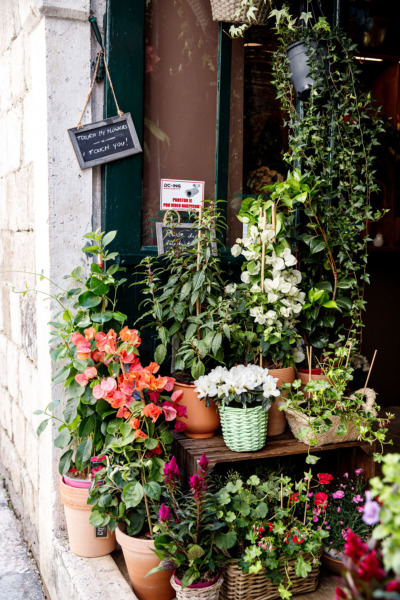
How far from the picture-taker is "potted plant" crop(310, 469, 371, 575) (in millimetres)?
2531

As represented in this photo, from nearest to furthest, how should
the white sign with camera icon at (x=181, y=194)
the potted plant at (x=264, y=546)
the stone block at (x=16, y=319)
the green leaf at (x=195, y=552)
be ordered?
the green leaf at (x=195, y=552), the potted plant at (x=264, y=546), the white sign with camera icon at (x=181, y=194), the stone block at (x=16, y=319)

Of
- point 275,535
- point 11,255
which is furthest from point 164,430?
point 11,255

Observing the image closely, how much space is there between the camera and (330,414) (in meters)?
2.49

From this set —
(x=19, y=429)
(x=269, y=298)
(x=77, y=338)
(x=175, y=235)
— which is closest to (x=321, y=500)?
(x=269, y=298)

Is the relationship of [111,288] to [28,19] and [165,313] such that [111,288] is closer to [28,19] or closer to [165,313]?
[165,313]

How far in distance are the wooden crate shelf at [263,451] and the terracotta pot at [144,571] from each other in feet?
1.15

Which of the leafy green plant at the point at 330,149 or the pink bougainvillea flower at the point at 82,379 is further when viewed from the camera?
the leafy green plant at the point at 330,149

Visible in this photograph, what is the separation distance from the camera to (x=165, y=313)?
2.72 meters

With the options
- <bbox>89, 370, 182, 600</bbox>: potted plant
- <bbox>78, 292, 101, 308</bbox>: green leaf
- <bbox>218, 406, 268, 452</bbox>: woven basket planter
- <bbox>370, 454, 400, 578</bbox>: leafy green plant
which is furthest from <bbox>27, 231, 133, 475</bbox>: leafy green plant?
<bbox>370, 454, 400, 578</bbox>: leafy green plant

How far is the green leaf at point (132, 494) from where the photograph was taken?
2332mm

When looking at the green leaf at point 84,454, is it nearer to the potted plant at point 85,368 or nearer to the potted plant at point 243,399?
the potted plant at point 85,368

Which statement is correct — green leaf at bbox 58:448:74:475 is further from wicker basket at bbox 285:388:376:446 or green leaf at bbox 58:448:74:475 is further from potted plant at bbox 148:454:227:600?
wicker basket at bbox 285:388:376:446

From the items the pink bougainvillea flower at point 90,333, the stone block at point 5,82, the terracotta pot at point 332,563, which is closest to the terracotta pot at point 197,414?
the pink bougainvillea flower at point 90,333

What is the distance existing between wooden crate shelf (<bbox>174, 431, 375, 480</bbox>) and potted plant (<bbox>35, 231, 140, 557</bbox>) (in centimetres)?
36
